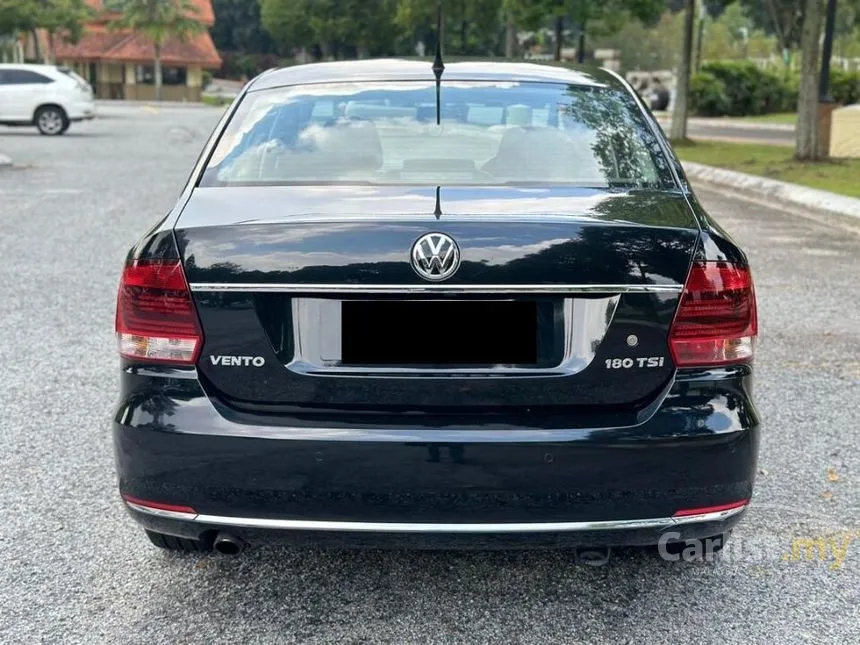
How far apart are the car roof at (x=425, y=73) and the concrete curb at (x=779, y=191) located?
29.2ft

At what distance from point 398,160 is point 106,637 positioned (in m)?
1.74

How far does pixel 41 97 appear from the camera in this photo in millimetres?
27094

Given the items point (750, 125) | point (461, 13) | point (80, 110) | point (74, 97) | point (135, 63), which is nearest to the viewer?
point (74, 97)

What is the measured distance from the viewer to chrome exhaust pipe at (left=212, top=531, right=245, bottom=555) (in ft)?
9.25

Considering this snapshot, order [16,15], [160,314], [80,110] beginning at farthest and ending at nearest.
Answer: [16,15]
[80,110]
[160,314]

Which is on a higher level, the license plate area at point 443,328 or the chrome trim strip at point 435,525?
the license plate area at point 443,328

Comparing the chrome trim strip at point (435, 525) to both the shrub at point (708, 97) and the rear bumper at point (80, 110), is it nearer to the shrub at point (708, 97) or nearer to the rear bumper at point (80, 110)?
the rear bumper at point (80, 110)

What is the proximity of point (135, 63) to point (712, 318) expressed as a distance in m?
77.6

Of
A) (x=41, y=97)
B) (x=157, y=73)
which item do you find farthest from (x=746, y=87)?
(x=157, y=73)

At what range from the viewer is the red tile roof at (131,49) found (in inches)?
2926

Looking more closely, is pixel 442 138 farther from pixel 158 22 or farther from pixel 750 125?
pixel 158 22

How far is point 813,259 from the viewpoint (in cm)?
955

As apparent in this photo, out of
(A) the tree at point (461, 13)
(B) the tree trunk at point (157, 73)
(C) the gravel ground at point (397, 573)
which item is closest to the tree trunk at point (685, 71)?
(A) the tree at point (461, 13)

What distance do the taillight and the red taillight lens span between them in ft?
4.17
